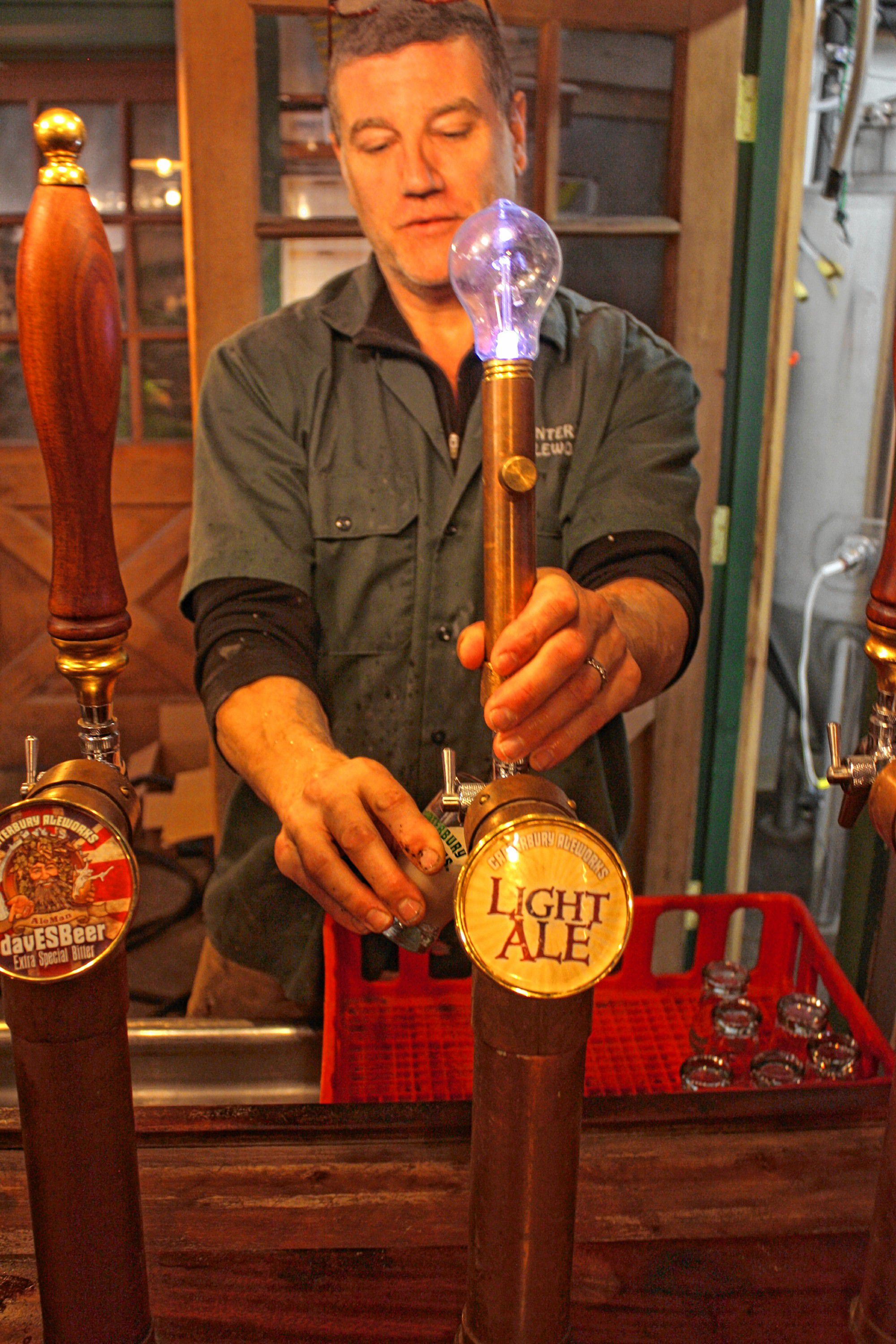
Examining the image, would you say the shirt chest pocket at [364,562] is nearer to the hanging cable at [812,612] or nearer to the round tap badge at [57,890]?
the round tap badge at [57,890]

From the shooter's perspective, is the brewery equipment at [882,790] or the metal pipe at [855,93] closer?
the brewery equipment at [882,790]

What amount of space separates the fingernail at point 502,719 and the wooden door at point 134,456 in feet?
7.74

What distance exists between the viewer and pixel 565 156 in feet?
5.37

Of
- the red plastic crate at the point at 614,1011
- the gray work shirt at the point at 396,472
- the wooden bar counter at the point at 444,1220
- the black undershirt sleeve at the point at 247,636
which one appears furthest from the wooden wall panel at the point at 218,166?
the wooden bar counter at the point at 444,1220

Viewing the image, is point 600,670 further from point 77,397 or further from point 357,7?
point 357,7

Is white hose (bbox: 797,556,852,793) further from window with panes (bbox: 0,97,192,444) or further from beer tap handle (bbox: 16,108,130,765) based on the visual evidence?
beer tap handle (bbox: 16,108,130,765)

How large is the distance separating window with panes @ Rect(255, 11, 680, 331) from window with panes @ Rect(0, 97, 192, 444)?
47.0 inches

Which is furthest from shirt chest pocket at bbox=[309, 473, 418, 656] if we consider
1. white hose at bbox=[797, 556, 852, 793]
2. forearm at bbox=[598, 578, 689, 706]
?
white hose at bbox=[797, 556, 852, 793]

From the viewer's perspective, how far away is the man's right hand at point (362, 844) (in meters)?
0.66

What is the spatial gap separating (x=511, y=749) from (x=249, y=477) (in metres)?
0.69

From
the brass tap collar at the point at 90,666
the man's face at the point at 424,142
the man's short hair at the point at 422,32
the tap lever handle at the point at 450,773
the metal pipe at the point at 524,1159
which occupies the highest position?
the man's short hair at the point at 422,32

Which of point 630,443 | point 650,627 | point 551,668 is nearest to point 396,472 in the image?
point 630,443

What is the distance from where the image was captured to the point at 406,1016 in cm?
112

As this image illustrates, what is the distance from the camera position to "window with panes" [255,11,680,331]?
5.12 ft
